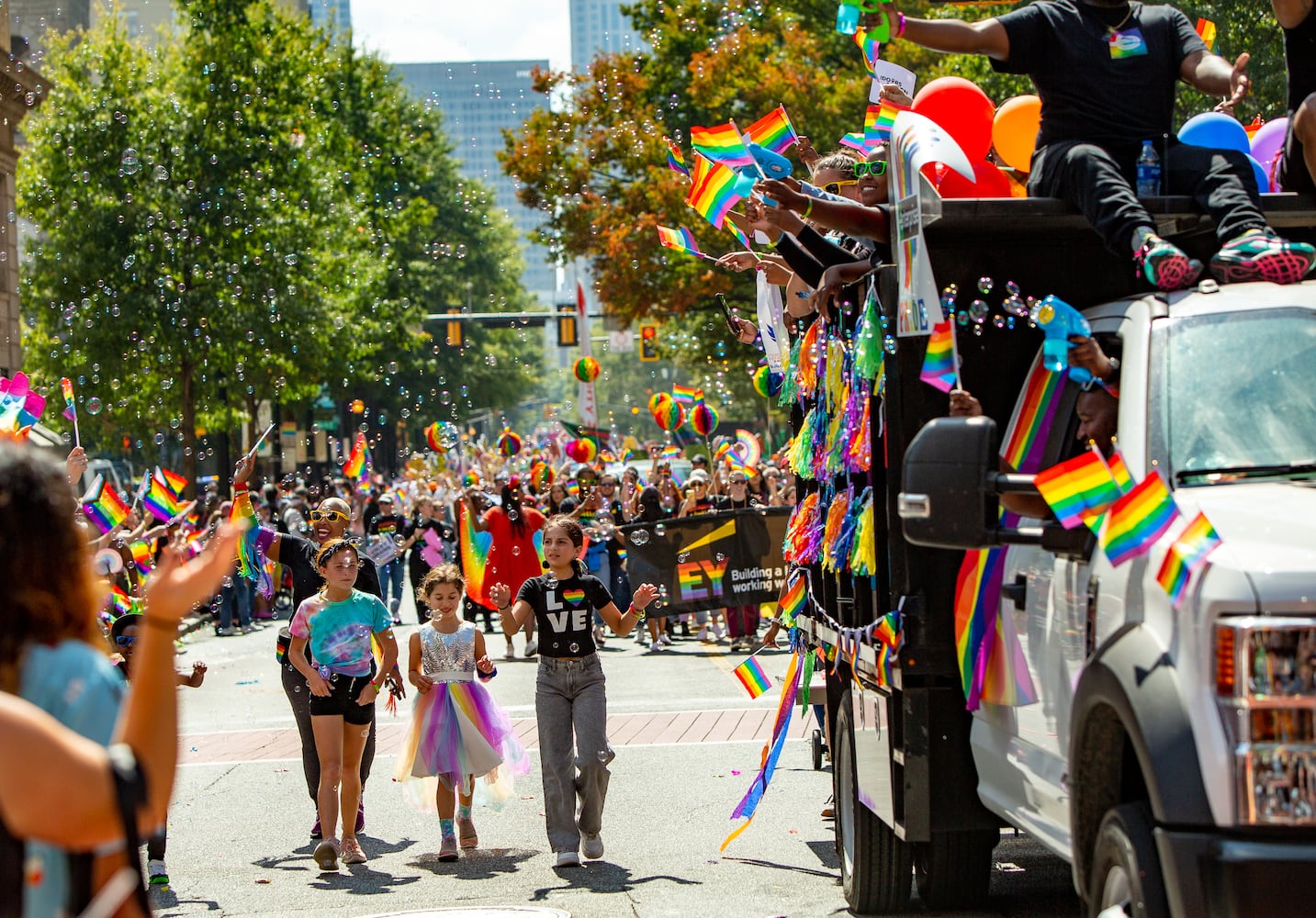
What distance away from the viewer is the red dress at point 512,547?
18.8 m

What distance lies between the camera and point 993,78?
89.4ft

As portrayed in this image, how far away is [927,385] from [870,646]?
0.97 metres

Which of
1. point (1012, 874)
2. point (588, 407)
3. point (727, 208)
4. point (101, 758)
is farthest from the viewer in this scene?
point (588, 407)

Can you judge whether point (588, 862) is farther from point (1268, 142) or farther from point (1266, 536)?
point (1266, 536)

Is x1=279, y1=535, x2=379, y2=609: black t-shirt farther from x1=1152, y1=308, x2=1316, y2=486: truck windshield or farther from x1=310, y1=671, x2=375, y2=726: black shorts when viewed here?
x1=1152, y1=308, x2=1316, y2=486: truck windshield

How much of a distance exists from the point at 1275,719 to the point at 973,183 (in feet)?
9.50

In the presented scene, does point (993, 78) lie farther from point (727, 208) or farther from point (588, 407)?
point (727, 208)

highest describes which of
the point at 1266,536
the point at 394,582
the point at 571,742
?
the point at 1266,536

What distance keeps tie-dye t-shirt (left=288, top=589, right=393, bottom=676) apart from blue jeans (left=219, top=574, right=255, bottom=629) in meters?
14.7

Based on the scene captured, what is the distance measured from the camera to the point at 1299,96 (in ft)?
20.3

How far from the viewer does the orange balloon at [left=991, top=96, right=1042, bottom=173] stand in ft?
24.6

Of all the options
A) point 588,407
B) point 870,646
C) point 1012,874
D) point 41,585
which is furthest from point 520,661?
point 588,407

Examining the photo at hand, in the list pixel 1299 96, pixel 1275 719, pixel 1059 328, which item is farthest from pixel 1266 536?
pixel 1299 96

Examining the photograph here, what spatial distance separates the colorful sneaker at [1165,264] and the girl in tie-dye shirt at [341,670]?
194 inches
